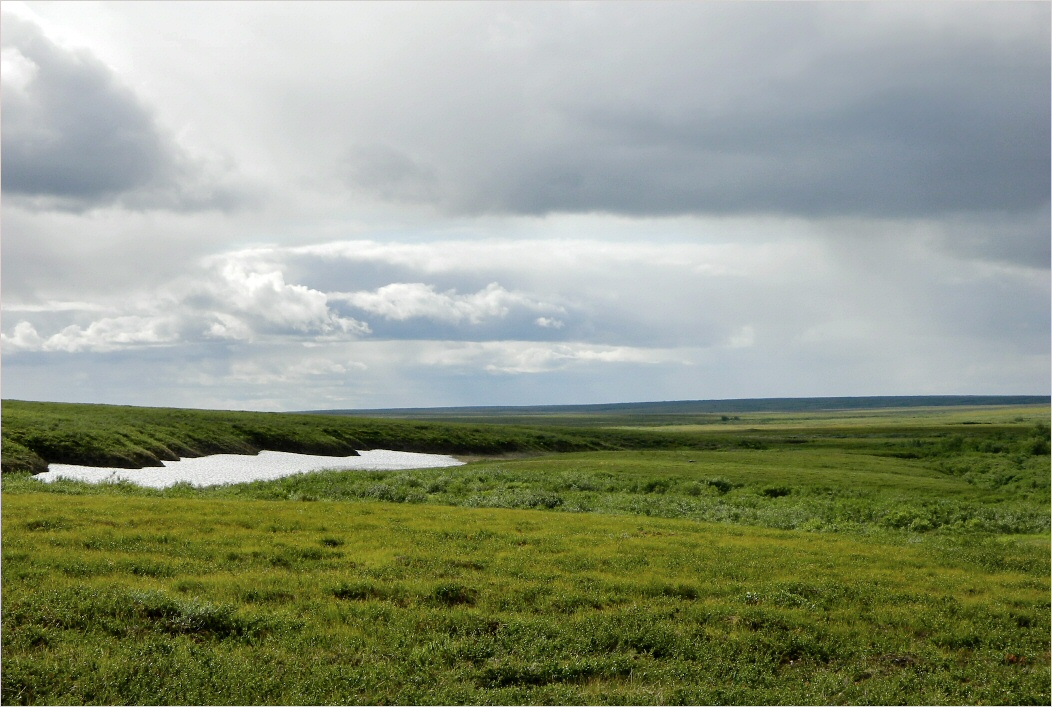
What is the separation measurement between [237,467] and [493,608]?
7322 cm

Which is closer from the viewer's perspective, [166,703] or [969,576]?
[166,703]

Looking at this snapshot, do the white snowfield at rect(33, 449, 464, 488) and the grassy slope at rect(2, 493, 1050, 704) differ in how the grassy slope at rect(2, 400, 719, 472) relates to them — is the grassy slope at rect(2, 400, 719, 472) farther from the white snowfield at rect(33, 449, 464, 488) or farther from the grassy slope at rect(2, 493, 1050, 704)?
the grassy slope at rect(2, 493, 1050, 704)

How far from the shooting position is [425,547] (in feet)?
86.5

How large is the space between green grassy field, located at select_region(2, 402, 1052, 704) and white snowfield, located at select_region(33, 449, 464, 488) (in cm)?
2878

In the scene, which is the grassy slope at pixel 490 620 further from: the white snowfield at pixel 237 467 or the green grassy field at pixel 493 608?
the white snowfield at pixel 237 467

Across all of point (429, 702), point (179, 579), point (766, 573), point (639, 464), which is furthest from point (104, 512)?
point (639, 464)

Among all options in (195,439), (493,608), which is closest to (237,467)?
(195,439)

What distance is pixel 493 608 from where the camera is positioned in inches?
743

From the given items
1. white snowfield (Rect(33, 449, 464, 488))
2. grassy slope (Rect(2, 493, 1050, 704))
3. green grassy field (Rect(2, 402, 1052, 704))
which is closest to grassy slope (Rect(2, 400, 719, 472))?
white snowfield (Rect(33, 449, 464, 488))

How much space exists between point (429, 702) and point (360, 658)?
239cm

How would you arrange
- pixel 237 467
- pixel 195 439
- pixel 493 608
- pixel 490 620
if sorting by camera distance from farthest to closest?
pixel 195 439, pixel 237 467, pixel 493 608, pixel 490 620

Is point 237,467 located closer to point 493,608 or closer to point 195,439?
point 195,439

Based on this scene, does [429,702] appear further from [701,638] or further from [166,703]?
[701,638]

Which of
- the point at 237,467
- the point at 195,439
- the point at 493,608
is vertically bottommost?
the point at 237,467
